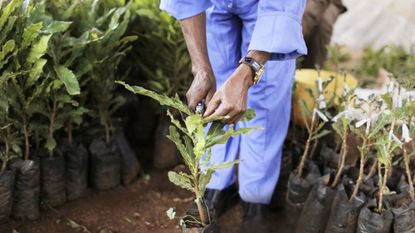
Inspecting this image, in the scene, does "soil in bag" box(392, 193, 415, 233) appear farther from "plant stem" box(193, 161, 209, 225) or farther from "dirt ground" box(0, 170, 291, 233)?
"plant stem" box(193, 161, 209, 225)

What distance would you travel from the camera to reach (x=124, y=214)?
285 centimetres

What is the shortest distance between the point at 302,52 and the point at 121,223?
1.35 metres

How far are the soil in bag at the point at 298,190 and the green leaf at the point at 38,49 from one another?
4.40 ft

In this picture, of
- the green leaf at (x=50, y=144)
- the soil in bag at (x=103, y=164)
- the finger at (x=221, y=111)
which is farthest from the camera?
the soil in bag at (x=103, y=164)

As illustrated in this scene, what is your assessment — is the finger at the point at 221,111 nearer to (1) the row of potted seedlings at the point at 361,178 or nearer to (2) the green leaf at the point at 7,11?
(1) the row of potted seedlings at the point at 361,178

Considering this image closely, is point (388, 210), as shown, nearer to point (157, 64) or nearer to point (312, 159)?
point (312, 159)

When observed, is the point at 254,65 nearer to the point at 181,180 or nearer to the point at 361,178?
the point at 181,180

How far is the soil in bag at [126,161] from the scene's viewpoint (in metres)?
3.04

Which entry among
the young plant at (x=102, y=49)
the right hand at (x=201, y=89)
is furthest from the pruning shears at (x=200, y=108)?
the young plant at (x=102, y=49)

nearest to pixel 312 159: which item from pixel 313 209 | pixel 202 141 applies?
pixel 313 209

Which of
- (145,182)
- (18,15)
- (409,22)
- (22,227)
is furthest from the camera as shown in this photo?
(409,22)

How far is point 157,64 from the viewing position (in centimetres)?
318

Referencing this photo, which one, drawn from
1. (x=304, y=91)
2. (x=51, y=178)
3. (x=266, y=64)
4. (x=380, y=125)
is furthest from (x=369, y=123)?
(x=51, y=178)

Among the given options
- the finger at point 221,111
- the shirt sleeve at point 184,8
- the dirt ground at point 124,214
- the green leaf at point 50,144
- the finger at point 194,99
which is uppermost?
the shirt sleeve at point 184,8
